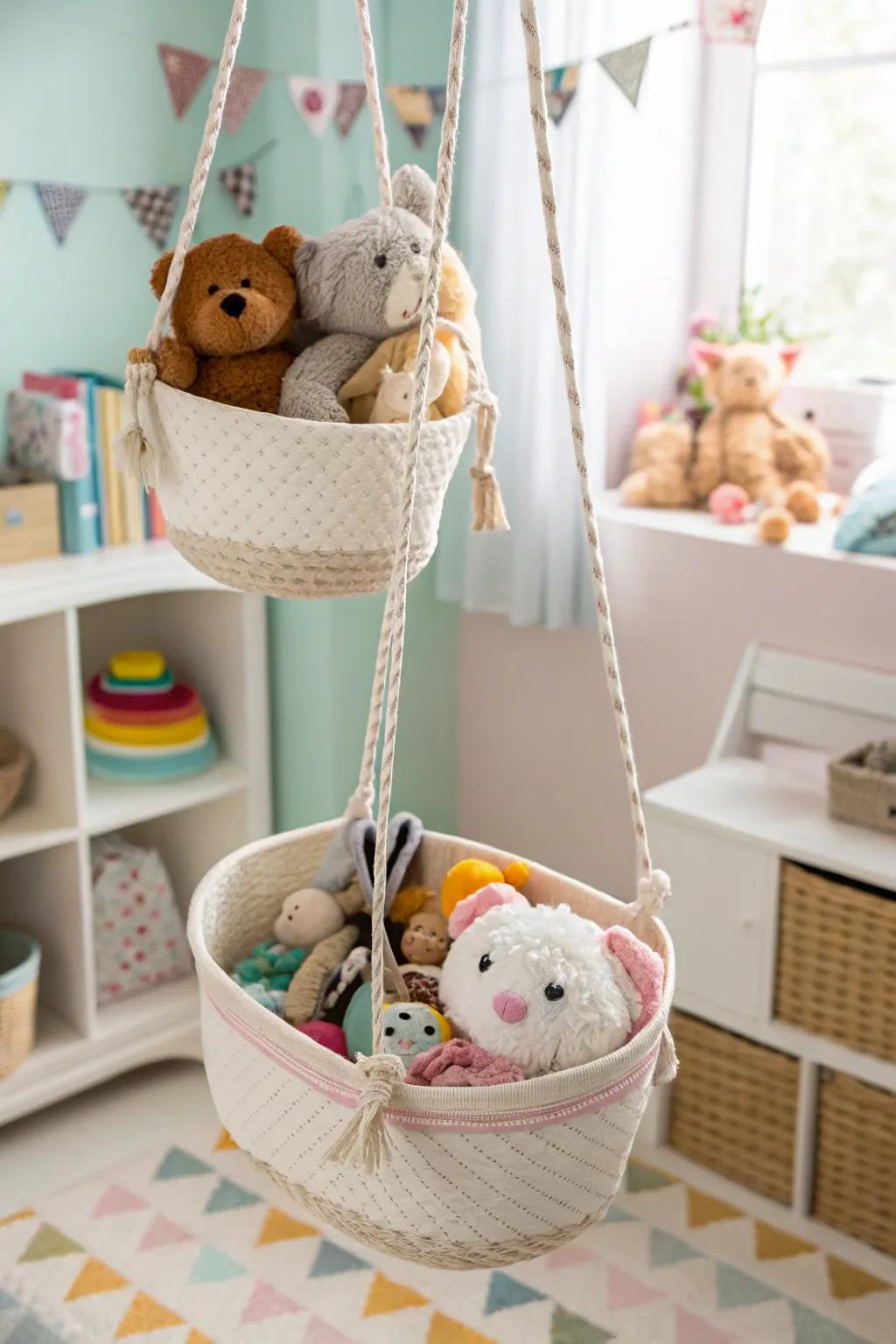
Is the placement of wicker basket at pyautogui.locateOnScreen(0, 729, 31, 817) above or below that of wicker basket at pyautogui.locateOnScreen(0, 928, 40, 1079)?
above

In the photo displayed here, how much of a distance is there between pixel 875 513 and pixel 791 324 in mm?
551

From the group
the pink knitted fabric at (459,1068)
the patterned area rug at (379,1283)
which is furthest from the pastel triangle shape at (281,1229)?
the pink knitted fabric at (459,1068)

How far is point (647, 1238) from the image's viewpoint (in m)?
2.14

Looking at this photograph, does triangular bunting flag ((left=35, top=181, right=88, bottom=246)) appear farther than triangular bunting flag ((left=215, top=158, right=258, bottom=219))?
No

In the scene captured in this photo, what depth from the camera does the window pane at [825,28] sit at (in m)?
2.34

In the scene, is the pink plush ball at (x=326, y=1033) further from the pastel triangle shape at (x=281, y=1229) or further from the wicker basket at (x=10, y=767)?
the wicker basket at (x=10, y=767)

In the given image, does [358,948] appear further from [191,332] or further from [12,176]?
[12,176]

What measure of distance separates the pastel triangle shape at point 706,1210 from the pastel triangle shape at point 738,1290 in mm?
106

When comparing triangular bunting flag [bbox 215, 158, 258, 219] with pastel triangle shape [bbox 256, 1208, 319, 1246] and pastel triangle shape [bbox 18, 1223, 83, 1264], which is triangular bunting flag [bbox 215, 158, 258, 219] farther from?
pastel triangle shape [bbox 18, 1223, 83, 1264]

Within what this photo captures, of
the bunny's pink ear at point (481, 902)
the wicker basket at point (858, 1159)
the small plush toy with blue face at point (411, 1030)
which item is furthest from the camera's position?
the wicker basket at point (858, 1159)

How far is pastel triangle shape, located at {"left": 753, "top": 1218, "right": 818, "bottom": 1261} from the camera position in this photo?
2107mm

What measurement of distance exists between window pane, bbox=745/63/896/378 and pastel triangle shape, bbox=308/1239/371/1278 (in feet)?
5.36

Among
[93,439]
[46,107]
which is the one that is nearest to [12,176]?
[46,107]

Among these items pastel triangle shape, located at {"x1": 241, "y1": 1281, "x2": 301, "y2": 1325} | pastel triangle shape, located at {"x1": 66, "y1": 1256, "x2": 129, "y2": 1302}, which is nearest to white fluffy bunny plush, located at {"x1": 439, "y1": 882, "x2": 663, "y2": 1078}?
pastel triangle shape, located at {"x1": 241, "y1": 1281, "x2": 301, "y2": 1325}
